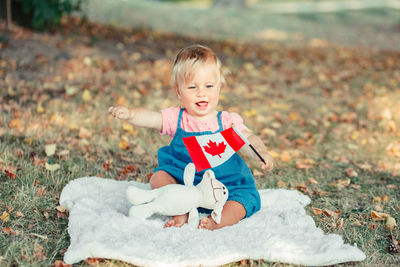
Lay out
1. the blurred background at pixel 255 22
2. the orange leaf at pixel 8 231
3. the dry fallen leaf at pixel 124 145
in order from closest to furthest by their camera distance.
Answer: the orange leaf at pixel 8 231, the dry fallen leaf at pixel 124 145, the blurred background at pixel 255 22

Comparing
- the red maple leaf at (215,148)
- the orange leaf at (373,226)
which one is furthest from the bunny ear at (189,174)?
the orange leaf at (373,226)

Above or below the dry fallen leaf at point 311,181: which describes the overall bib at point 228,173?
above

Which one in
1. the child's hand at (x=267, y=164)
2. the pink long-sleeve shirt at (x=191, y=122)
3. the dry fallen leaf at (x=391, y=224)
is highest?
the pink long-sleeve shirt at (x=191, y=122)

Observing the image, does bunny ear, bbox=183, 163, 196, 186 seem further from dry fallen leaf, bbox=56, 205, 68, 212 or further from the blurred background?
the blurred background

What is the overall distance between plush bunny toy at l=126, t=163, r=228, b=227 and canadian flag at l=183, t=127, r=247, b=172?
0.43 feet

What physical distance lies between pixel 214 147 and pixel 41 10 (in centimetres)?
456

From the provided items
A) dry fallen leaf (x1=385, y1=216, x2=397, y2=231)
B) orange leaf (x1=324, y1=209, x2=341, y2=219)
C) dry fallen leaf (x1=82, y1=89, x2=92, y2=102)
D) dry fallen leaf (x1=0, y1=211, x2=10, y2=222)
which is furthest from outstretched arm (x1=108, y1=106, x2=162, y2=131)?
dry fallen leaf (x1=82, y1=89, x2=92, y2=102)

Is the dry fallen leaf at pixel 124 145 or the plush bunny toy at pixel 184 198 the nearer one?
the plush bunny toy at pixel 184 198

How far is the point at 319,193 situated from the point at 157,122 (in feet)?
4.37

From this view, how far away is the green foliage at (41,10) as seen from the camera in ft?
21.0

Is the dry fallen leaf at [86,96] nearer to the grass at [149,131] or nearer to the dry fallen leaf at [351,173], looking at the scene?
the grass at [149,131]

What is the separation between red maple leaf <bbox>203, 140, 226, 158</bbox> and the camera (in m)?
2.90

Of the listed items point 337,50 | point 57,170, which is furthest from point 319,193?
point 337,50

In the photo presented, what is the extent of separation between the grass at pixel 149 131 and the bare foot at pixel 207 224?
0.36 meters
